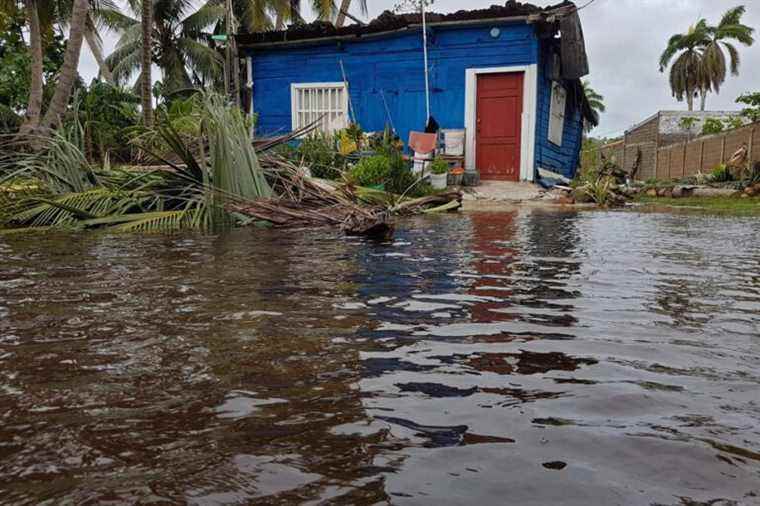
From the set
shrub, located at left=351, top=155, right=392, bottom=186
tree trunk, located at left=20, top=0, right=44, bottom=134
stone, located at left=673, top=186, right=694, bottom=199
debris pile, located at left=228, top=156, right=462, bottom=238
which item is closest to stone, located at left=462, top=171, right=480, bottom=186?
shrub, located at left=351, top=155, right=392, bottom=186

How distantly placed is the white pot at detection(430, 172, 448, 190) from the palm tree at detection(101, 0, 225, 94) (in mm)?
13537

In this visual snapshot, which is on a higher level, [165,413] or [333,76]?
[333,76]

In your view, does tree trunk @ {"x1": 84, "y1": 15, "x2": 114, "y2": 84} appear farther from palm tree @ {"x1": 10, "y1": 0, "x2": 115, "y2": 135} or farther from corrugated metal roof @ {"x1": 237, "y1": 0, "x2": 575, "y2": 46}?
corrugated metal roof @ {"x1": 237, "y1": 0, "x2": 575, "y2": 46}

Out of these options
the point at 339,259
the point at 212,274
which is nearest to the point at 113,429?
the point at 212,274

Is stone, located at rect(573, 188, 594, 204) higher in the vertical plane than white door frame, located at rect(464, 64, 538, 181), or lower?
lower

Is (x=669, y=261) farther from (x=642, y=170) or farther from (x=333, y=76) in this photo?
(x=642, y=170)

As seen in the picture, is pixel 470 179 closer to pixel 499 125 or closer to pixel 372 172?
pixel 499 125

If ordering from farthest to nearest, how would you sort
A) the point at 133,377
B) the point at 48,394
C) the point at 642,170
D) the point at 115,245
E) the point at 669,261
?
the point at 642,170, the point at 115,245, the point at 669,261, the point at 133,377, the point at 48,394

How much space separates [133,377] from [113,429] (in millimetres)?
342

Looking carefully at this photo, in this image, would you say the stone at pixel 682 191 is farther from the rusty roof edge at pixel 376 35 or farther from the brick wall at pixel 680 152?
the rusty roof edge at pixel 376 35

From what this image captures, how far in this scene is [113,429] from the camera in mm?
1248

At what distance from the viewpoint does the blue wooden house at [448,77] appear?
12625 millimetres

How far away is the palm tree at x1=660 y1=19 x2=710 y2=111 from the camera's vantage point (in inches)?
1433

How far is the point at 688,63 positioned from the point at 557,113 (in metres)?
28.8
